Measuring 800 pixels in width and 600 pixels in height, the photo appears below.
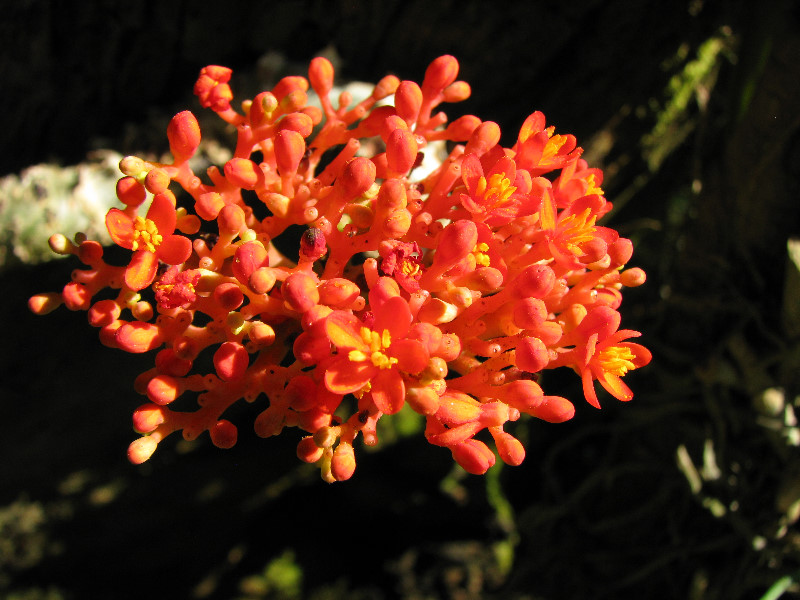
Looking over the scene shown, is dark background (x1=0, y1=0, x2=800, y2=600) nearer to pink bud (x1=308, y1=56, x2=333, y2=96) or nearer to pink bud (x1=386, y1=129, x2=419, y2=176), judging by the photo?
pink bud (x1=308, y1=56, x2=333, y2=96)

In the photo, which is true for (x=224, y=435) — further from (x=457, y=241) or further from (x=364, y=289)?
(x=457, y=241)

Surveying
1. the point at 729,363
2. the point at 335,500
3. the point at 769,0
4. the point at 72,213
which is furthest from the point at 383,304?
the point at 335,500

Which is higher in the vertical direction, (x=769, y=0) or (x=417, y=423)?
(x=769, y=0)

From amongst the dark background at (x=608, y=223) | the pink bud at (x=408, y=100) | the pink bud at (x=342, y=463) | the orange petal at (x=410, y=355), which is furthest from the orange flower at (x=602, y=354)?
the dark background at (x=608, y=223)

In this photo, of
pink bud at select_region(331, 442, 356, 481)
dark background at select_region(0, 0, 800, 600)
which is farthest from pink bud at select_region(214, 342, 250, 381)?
dark background at select_region(0, 0, 800, 600)

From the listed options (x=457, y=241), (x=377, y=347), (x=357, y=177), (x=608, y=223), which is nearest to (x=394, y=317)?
(x=377, y=347)

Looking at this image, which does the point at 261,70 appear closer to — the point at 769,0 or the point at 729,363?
the point at 769,0
